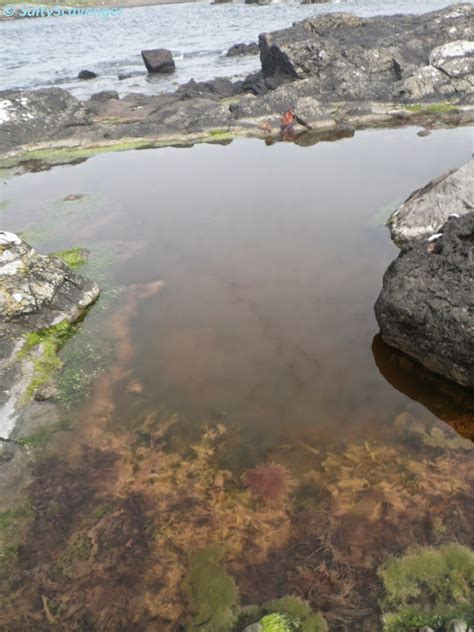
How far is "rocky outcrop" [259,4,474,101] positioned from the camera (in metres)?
30.3

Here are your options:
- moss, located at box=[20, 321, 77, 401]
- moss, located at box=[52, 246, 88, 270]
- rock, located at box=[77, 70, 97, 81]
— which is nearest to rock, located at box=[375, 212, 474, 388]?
moss, located at box=[20, 321, 77, 401]

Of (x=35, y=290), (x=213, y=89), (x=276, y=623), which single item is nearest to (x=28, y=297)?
(x=35, y=290)

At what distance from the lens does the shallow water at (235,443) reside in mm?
7094

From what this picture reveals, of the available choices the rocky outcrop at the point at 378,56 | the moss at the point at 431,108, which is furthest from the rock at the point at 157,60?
the moss at the point at 431,108

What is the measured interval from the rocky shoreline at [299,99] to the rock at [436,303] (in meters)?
17.8

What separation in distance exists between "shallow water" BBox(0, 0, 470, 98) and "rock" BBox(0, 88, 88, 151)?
478 inches

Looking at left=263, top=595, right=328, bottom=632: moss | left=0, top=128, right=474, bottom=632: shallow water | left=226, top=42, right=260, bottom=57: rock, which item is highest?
left=226, top=42, right=260, bottom=57: rock

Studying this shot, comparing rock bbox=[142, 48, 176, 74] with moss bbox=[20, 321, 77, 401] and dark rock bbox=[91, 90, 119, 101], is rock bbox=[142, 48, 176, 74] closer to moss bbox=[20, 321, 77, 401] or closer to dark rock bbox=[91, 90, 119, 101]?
dark rock bbox=[91, 90, 119, 101]

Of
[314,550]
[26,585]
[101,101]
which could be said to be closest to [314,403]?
[314,550]

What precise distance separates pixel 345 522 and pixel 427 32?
37.8m

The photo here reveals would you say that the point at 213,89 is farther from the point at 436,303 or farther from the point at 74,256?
the point at 436,303

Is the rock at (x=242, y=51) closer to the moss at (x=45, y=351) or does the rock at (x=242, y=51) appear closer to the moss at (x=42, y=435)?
the moss at (x=45, y=351)

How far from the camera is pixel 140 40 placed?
76.4 metres

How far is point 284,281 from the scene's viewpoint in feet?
44.5
